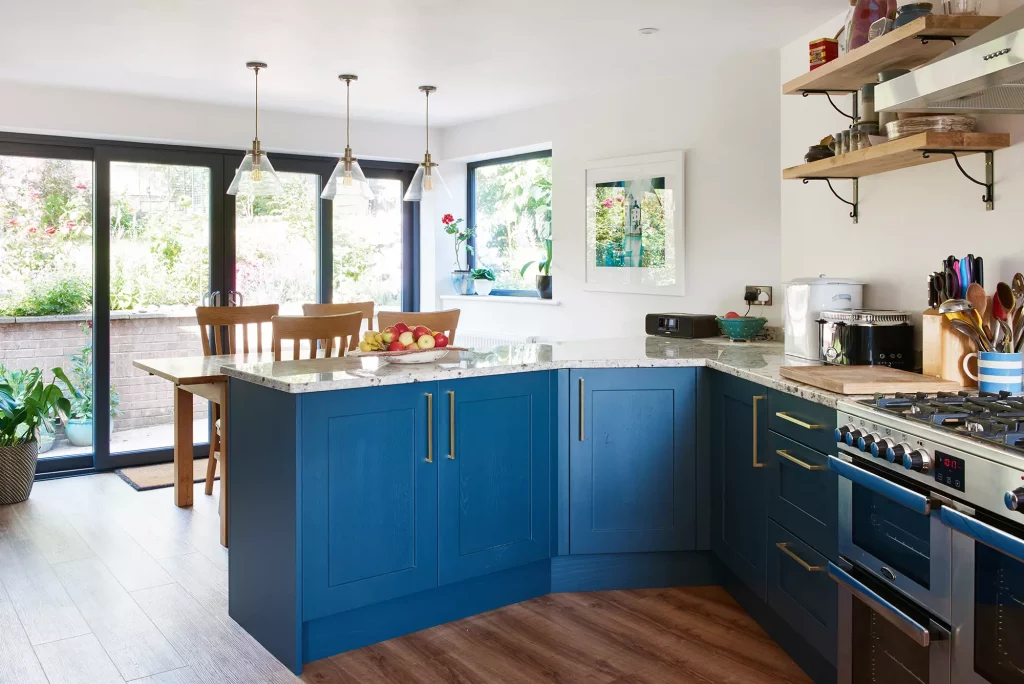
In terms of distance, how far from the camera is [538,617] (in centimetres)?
304

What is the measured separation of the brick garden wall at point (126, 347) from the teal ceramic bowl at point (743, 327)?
3398 millimetres

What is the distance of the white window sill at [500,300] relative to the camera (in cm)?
560

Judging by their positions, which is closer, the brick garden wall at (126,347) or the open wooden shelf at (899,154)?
the open wooden shelf at (899,154)

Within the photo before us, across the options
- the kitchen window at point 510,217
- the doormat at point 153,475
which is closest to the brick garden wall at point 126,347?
the doormat at point 153,475

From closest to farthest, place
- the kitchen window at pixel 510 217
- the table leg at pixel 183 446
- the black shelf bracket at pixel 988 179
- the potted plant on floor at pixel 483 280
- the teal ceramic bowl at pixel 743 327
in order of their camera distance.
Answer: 1. the black shelf bracket at pixel 988 179
2. the teal ceramic bowl at pixel 743 327
3. the table leg at pixel 183 446
4. the kitchen window at pixel 510 217
5. the potted plant on floor at pixel 483 280

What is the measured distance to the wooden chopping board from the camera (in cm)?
236

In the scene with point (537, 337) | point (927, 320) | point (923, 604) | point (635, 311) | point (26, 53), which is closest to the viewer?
point (923, 604)

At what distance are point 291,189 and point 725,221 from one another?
306cm

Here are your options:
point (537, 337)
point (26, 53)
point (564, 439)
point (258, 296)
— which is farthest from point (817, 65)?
point (258, 296)

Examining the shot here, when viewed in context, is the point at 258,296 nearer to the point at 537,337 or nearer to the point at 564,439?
the point at 537,337

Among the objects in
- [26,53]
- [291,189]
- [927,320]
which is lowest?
[927,320]

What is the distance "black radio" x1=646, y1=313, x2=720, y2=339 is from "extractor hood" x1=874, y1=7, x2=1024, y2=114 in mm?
1801

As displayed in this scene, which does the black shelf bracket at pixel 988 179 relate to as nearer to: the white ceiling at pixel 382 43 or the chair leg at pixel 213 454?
the white ceiling at pixel 382 43

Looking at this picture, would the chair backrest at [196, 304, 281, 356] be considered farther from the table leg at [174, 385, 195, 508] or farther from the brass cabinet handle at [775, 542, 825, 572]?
the brass cabinet handle at [775, 542, 825, 572]
